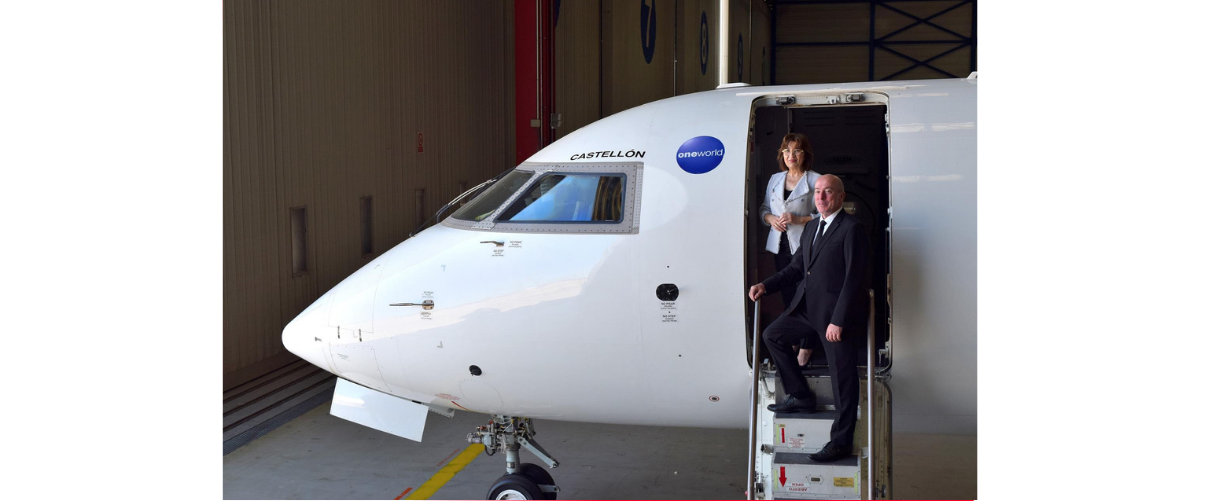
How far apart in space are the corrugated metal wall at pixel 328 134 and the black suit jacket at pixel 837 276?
20.9 ft

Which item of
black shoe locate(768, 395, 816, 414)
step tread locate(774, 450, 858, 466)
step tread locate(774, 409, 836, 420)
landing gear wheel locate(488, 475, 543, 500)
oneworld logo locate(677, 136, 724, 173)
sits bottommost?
landing gear wheel locate(488, 475, 543, 500)

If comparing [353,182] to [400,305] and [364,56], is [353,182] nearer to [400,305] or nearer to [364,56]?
[364,56]

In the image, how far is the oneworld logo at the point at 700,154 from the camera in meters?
5.86

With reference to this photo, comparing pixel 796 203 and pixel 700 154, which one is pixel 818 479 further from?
pixel 700 154

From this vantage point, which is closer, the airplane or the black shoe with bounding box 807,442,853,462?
the black shoe with bounding box 807,442,853,462

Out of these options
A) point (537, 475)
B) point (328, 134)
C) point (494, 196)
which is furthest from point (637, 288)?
point (328, 134)

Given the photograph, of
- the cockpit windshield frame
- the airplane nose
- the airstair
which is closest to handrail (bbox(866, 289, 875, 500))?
the airstair

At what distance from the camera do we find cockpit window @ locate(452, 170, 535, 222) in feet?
20.7

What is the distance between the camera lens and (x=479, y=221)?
632 cm

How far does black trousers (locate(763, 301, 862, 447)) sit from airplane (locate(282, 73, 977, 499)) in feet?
0.82

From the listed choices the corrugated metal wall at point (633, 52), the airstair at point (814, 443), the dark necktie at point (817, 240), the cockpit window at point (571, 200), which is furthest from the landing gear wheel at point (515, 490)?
the corrugated metal wall at point (633, 52)

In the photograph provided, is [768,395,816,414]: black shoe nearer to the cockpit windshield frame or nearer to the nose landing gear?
the cockpit windshield frame

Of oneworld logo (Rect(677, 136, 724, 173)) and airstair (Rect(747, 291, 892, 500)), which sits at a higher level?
oneworld logo (Rect(677, 136, 724, 173))

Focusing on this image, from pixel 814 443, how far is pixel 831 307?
84cm
